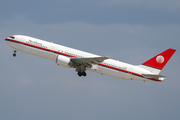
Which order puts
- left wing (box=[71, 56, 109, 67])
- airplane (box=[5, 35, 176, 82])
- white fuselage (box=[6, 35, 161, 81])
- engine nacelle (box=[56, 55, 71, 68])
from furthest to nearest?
1. white fuselage (box=[6, 35, 161, 81])
2. airplane (box=[5, 35, 176, 82])
3. engine nacelle (box=[56, 55, 71, 68])
4. left wing (box=[71, 56, 109, 67])

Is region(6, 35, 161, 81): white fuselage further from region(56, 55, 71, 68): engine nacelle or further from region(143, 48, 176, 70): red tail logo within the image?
region(143, 48, 176, 70): red tail logo

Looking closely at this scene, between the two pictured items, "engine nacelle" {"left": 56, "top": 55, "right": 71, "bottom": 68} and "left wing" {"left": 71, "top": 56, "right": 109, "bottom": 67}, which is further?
"engine nacelle" {"left": 56, "top": 55, "right": 71, "bottom": 68}

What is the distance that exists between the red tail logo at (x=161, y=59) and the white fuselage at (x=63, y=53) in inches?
154

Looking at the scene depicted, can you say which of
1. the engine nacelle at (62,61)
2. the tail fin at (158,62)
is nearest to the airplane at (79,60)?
the engine nacelle at (62,61)

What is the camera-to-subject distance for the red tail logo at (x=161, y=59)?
164ft

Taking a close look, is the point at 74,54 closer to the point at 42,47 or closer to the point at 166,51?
the point at 42,47

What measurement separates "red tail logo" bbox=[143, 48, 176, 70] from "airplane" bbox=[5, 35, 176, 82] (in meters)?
1.37

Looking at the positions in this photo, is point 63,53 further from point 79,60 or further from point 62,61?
point 79,60

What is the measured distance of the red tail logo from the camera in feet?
164

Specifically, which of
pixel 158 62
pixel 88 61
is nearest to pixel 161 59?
pixel 158 62

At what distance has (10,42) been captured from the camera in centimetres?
4503

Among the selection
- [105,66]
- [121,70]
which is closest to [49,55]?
[105,66]

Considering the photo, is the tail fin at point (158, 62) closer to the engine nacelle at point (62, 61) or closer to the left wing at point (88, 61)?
the left wing at point (88, 61)

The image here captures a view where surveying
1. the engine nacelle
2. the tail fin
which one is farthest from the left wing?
the tail fin
